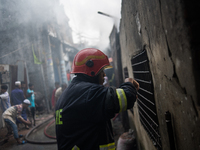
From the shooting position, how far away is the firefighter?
4.88 ft

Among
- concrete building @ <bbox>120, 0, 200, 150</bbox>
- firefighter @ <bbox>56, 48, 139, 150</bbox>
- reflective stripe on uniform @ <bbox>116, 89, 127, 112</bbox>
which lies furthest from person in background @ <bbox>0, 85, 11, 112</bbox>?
concrete building @ <bbox>120, 0, 200, 150</bbox>

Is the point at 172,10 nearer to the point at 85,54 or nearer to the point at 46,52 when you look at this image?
the point at 85,54

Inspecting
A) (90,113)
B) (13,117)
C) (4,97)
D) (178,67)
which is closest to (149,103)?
(90,113)

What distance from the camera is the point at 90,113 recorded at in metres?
1.54

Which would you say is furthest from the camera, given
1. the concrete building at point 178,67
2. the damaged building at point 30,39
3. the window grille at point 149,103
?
the damaged building at point 30,39

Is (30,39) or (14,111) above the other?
(30,39)

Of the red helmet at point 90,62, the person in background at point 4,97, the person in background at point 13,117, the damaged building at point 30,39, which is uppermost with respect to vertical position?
the damaged building at point 30,39

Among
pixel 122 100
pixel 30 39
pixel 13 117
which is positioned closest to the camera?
pixel 122 100

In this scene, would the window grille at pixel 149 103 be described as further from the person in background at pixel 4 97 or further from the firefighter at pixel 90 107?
the person in background at pixel 4 97

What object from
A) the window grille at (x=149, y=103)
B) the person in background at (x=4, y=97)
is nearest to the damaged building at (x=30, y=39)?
the person in background at (x=4, y=97)

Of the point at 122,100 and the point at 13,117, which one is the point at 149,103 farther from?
the point at 13,117

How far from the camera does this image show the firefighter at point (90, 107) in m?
1.49

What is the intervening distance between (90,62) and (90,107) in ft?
1.94

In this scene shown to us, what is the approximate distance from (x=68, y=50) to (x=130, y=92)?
50.3ft
